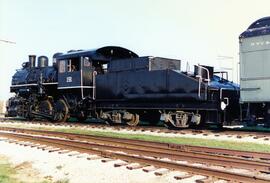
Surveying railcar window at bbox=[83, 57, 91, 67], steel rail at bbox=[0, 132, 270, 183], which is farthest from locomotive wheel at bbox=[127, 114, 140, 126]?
steel rail at bbox=[0, 132, 270, 183]

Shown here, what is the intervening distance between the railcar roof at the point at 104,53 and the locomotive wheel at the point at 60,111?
2395 mm

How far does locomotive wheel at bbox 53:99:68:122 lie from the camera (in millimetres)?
19250

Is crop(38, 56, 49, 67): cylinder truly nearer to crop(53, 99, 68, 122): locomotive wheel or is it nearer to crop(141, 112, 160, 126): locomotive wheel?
crop(53, 99, 68, 122): locomotive wheel

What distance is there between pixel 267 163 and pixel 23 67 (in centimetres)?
1981

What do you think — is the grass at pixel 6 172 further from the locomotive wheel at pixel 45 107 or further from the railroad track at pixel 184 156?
the locomotive wheel at pixel 45 107

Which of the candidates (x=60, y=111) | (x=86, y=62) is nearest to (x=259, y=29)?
(x=86, y=62)

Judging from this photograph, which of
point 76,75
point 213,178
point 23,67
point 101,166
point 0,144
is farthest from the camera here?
point 23,67

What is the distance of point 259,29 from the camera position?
12.1 m

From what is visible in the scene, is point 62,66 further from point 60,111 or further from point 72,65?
point 60,111

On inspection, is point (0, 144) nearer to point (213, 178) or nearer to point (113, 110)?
point (113, 110)

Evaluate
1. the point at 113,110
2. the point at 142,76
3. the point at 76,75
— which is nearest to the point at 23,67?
the point at 76,75

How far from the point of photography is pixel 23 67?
23.8m

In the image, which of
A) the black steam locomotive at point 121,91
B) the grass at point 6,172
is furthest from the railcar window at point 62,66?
the grass at point 6,172

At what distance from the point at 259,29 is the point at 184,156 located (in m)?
6.36
